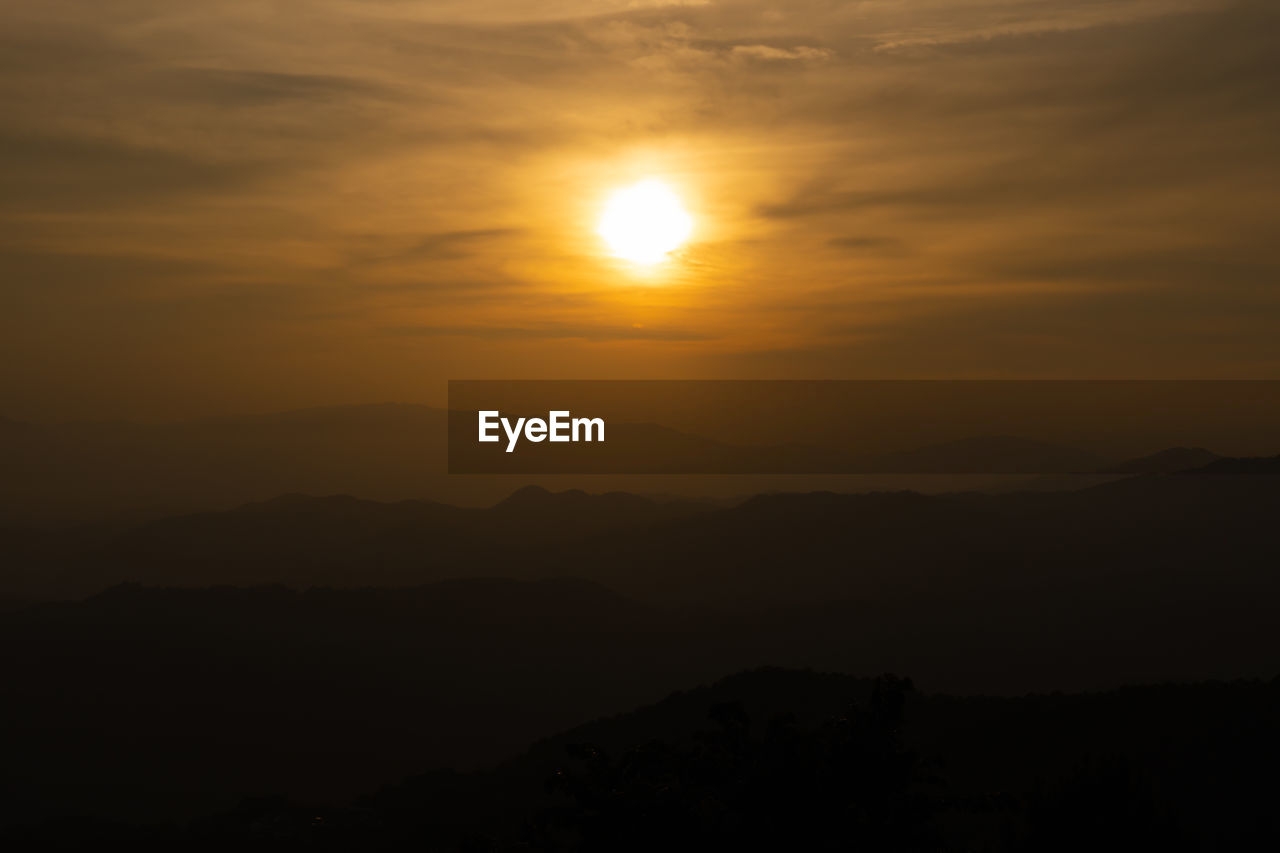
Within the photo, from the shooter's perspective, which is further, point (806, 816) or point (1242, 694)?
point (1242, 694)

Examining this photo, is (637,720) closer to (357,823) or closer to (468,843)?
(357,823)

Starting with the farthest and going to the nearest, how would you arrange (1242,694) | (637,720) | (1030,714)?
(637,720) → (1030,714) → (1242,694)

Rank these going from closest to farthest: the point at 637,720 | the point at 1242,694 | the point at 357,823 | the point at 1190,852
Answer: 1. the point at 1190,852
2. the point at 1242,694
3. the point at 357,823
4. the point at 637,720

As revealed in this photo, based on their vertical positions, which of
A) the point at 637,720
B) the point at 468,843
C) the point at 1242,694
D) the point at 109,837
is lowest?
the point at 109,837

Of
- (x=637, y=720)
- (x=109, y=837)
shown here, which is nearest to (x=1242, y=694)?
(x=637, y=720)

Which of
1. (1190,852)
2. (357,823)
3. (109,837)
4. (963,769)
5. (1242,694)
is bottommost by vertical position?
(109,837)

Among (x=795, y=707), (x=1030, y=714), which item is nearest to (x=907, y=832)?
(x=1030, y=714)

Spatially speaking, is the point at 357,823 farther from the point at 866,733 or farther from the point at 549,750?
the point at 866,733

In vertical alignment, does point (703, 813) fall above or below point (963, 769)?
above

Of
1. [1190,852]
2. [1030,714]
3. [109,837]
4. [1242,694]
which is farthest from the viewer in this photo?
[109,837]
